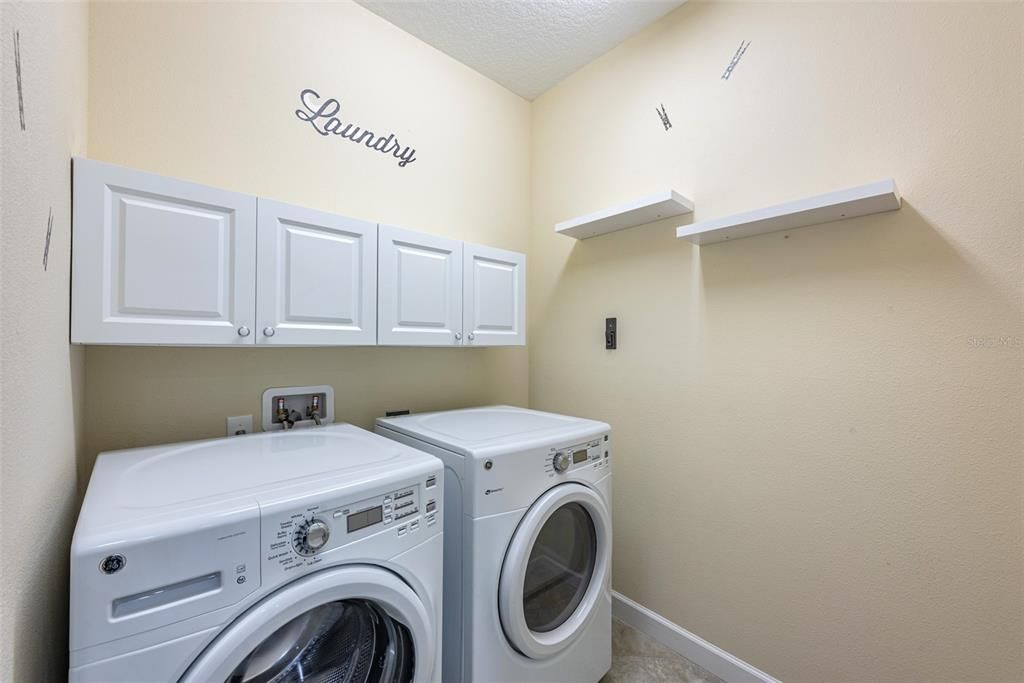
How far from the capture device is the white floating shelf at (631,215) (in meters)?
1.67

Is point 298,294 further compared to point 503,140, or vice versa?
point 503,140

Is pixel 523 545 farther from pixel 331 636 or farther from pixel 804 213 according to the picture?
pixel 804 213

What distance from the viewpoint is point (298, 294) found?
4.42 ft

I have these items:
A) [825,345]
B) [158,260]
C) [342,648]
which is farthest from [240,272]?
[825,345]

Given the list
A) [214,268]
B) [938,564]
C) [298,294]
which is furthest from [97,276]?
[938,564]

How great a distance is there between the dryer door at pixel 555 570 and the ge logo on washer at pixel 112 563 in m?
0.89

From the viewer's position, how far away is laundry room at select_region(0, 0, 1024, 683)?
80 cm

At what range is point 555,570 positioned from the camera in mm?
1521

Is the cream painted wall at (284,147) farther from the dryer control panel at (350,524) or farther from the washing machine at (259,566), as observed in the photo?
the dryer control panel at (350,524)

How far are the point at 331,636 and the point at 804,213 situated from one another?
6.02 ft

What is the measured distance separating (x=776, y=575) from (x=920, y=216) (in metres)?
1.31

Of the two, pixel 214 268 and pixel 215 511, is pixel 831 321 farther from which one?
pixel 214 268

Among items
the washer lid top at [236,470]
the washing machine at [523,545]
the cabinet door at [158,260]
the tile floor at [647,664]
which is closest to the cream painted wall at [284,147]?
the washer lid top at [236,470]

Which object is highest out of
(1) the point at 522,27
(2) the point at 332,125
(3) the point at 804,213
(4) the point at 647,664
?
(1) the point at 522,27
